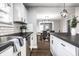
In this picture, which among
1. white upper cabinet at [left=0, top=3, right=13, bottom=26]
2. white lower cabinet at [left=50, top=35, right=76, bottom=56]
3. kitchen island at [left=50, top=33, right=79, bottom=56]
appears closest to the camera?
kitchen island at [left=50, top=33, right=79, bottom=56]

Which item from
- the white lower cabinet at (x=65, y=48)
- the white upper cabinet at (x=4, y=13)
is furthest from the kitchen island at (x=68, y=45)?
the white upper cabinet at (x=4, y=13)

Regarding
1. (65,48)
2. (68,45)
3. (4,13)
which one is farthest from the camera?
(4,13)

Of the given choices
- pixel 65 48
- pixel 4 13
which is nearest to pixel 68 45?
pixel 65 48

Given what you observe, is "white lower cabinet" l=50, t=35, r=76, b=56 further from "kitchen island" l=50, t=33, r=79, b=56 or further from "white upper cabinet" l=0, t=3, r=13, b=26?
"white upper cabinet" l=0, t=3, r=13, b=26

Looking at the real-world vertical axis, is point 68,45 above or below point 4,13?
below

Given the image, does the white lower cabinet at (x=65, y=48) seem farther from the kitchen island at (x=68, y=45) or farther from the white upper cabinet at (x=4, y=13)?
the white upper cabinet at (x=4, y=13)

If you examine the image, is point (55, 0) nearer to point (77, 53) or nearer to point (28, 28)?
point (77, 53)

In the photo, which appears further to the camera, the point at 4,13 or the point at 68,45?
the point at 4,13

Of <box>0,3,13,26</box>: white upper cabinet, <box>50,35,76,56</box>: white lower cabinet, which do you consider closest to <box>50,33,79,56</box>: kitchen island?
<box>50,35,76,56</box>: white lower cabinet

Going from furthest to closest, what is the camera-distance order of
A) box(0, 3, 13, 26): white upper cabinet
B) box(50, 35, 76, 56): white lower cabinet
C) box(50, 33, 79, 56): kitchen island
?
box(0, 3, 13, 26): white upper cabinet, box(50, 35, 76, 56): white lower cabinet, box(50, 33, 79, 56): kitchen island

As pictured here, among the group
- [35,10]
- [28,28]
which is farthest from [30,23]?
[35,10]

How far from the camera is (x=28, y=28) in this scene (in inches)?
185

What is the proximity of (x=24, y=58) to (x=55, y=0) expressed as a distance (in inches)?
20.1

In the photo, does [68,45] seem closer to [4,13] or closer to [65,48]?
[65,48]
